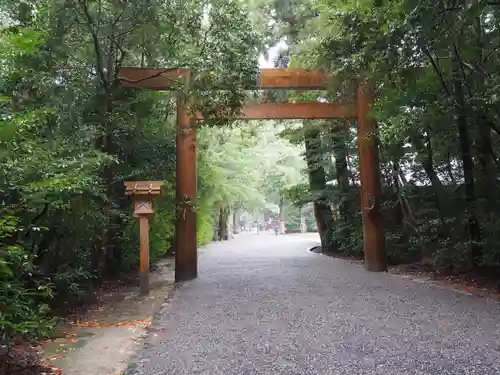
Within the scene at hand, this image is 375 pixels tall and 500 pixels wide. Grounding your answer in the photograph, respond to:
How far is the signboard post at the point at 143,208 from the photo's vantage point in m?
7.15

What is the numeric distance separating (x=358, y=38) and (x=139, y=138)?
414 cm

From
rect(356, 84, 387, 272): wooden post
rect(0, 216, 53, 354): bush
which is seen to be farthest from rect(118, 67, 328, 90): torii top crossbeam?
rect(0, 216, 53, 354): bush

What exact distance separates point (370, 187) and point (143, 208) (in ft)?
14.6

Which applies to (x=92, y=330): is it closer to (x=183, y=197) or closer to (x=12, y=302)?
(x=12, y=302)

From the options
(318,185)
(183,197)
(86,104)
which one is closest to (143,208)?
(183,197)

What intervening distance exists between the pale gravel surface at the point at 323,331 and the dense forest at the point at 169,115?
1280 millimetres

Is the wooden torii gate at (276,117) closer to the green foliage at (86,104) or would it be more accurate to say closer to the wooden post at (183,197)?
the wooden post at (183,197)

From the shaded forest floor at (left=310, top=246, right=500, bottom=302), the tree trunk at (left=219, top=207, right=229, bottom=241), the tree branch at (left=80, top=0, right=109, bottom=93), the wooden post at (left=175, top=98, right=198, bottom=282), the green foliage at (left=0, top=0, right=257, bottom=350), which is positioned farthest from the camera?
the tree trunk at (left=219, top=207, right=229, bottom=241)

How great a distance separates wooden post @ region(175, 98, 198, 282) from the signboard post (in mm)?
1112

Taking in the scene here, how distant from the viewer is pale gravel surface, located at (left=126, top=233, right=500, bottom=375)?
3551 mm

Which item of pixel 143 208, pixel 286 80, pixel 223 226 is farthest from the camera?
pixel 223 226

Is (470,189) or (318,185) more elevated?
(318,185)

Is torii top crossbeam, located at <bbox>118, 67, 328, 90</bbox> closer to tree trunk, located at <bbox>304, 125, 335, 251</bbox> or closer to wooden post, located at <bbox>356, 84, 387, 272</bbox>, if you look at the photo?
wooden post, located at <bbox>356, 84, 387, 272</bbox>

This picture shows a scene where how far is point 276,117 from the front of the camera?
9062mm
